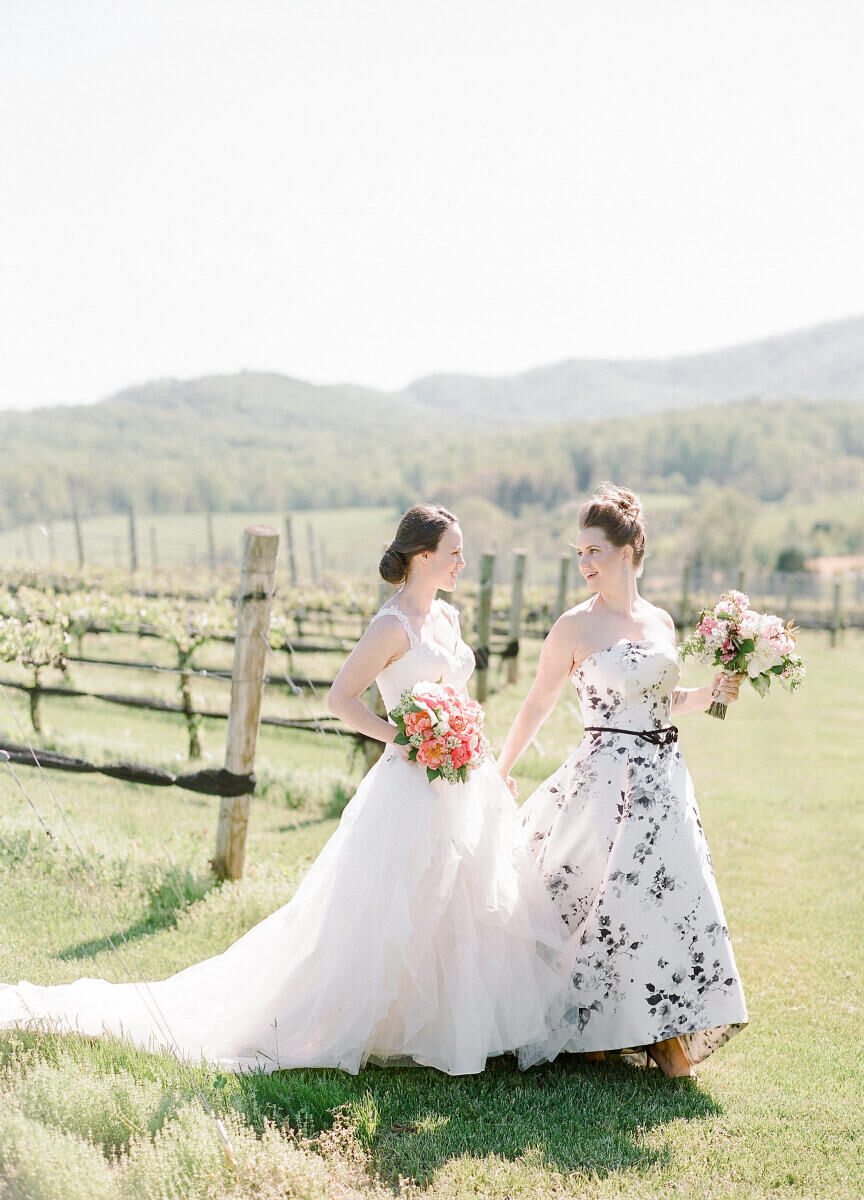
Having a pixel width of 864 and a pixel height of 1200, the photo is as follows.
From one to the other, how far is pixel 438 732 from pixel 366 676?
37 cm

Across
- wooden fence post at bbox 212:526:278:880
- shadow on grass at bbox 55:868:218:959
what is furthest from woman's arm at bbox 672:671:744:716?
shadow on grass at bbox 55:868:218:959

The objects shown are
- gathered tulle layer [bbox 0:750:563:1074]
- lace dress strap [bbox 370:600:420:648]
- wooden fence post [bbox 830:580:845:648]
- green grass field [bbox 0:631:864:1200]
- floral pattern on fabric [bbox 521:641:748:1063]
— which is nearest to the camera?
green grass field [bbox 0:631:864:1200]

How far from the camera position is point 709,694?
4.25 meters

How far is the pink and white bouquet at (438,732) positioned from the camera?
12.1 ft

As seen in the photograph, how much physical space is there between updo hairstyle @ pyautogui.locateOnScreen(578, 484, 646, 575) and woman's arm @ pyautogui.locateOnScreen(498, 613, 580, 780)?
0.36 m

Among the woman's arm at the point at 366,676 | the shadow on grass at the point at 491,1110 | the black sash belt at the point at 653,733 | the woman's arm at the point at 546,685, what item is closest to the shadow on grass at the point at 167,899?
the shadow on grass at the point at 491,1110

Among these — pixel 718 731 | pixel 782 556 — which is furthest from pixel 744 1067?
pixel 782 556

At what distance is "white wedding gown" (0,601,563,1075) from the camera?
3652mm

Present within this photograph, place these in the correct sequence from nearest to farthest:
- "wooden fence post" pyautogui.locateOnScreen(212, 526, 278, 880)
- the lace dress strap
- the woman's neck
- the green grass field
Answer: the green grass field → the lace dress strap → the woman's neck → "wooden fence post" pyautogui.locateOnScreen(212, 526, 278, 880)

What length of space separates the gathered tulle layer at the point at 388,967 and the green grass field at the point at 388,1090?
153mm

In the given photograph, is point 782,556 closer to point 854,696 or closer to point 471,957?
point 854,696

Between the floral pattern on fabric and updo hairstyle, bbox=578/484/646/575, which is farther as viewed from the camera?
updo hairstyle, bbox=578/484/646/575

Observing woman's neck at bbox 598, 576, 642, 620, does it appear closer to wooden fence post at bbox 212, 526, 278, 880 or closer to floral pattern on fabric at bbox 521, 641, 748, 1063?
floral pattern on fabric at bbox 521, 641, 748, 1063

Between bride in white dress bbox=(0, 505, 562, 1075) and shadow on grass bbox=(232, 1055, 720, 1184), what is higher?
bride in white dress bbox=(0, 505, 562, 1075)
